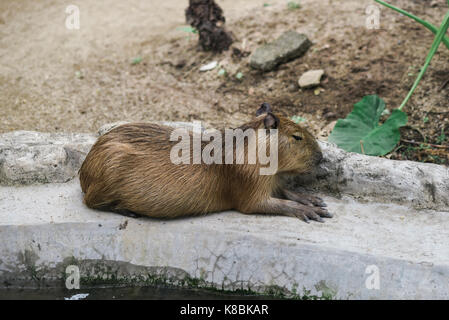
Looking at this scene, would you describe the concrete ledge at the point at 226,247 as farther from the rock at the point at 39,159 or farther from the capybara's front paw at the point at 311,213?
the rock at the point at 39,159

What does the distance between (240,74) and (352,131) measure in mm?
2567

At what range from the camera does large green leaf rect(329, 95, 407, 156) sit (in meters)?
4.57

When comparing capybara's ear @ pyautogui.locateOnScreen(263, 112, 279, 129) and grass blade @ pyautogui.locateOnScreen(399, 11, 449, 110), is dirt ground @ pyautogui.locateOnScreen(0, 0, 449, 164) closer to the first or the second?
grass blade @ pyautogui.locateOnScreen(399, 11, 449, 110)

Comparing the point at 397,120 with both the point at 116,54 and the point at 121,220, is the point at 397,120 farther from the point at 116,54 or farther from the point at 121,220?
the point at 116,54

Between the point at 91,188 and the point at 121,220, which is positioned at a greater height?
the point at 91,188

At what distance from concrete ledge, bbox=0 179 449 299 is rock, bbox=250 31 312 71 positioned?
3518 millimetres

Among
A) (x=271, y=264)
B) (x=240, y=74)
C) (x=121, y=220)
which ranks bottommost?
(x=271, y=264)

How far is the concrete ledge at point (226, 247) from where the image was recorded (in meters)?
3.16

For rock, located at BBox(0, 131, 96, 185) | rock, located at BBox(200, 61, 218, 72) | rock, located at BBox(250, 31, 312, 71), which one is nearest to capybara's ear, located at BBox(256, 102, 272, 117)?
rock, located at BBox(0, 131, 96, 185)

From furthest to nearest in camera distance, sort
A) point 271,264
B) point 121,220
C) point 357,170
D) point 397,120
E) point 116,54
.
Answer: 1. point 116,54
2. point 397,120
3. point 357,170
4. point 121,220
5. point 271,264

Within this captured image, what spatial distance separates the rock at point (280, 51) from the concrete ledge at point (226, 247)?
352 centimetres

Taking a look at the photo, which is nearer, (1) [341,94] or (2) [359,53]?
(1) [341,94]
